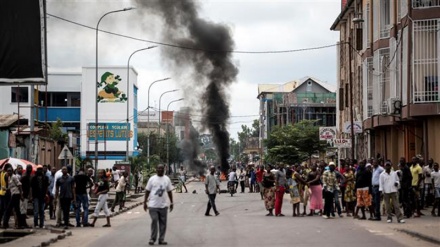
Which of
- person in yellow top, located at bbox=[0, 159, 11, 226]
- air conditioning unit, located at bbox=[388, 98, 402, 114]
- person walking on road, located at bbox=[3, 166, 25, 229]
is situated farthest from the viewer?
air conditioning unit, located at bbox=[388, 98, 402, 114]

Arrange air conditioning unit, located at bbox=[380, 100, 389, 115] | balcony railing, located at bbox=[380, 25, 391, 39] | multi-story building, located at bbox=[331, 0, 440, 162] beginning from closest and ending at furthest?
multi-story building, located at bbox=[331, 0, 440, 162], air conditioning unit, located at bbox=[380, 100, 389, 115], balcony railing, located at bbox=[380, 25, 391, 39]

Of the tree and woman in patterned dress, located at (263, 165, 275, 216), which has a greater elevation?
the tree

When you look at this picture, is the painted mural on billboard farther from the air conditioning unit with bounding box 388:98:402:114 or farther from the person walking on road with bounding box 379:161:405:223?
the person walking on road with bounding box 379:161:405:223

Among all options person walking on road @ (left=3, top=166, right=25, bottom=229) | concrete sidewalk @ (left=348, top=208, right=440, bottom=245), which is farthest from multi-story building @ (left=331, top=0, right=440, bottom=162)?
person walking on road @ (left=3, top=166, right=25, bottom=229)

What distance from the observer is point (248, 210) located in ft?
104

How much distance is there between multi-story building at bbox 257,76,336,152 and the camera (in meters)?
102

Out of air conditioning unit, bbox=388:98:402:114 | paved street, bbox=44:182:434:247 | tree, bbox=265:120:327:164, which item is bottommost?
paved street, bbox=44:182:434:247

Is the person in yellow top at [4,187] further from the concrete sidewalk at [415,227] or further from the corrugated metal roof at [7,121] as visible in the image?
the corrugated metal roof at [7,121]

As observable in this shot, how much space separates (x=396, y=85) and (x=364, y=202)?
1262 cm

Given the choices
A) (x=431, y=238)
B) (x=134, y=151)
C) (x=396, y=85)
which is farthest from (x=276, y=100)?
(x=431, y=238)

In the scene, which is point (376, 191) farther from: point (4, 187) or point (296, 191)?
→ point (4, 187)

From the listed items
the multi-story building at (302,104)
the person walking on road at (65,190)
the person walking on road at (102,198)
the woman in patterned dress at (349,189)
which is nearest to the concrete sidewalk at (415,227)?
the woman in patterned dress at (349,189)

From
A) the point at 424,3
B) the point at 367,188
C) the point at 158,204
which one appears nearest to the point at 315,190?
the point at 367,188

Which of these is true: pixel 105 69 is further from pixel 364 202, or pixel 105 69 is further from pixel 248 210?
pixel 364 202
